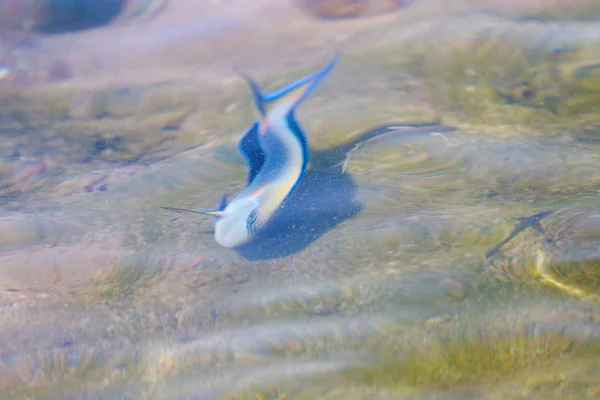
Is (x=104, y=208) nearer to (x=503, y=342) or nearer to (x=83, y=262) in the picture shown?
(x=83, y=262)

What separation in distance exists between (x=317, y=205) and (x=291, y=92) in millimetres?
832

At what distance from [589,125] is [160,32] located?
3.13 metres

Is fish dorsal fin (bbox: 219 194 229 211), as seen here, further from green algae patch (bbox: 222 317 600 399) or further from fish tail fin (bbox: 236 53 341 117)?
green algae patch (bbox: 222 317 600 399)

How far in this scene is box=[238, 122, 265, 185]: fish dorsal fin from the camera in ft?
8.48

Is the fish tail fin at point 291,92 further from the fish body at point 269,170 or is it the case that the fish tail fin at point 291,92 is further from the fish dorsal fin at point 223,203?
the fish dorsal fin at point 223,203

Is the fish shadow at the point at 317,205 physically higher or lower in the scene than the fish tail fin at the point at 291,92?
lower

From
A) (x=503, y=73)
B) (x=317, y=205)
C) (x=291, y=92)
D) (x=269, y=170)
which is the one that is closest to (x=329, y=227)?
(x=317, y=205)

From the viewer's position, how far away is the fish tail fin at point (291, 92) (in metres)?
2.55

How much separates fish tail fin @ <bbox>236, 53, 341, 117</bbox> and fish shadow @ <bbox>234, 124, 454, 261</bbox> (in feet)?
1.63

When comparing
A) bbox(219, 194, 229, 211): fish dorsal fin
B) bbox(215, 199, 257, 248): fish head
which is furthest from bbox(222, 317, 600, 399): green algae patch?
bbox(219, 194, 229, 211): fish dorsal fin

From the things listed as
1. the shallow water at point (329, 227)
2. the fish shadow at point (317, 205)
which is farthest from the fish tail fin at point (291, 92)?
the fish shadow at point (317, 205)

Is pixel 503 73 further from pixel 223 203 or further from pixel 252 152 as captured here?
pixel 223 203

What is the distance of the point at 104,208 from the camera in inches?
123

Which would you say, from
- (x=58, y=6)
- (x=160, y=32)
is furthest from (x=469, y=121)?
(x=58, y=6)
